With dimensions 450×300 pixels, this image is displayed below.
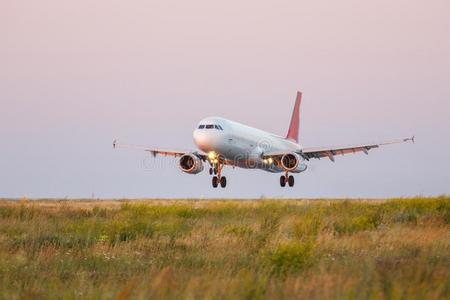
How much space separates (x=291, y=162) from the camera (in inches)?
2211

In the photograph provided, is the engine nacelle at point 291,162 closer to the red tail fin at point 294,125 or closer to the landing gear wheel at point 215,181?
the landing gear wheel at point 215,181

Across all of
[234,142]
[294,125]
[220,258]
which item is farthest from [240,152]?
[220,258]

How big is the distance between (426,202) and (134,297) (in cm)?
2710

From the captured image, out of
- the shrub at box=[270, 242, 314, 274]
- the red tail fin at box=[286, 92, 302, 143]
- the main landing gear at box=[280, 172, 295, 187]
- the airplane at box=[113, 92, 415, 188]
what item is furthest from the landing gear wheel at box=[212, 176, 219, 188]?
the shrub at box=[270, 242, 314, 274]

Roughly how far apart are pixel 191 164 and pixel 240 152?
414 cm

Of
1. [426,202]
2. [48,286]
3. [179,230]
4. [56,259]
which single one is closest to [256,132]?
[426,202]

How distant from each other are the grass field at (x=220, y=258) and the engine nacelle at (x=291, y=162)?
23924mm

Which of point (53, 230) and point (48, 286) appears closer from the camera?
point (48, 286)

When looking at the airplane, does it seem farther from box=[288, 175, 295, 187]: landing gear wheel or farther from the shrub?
the shrub

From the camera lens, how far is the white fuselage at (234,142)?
167 ft

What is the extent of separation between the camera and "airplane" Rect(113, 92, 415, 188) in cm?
5128

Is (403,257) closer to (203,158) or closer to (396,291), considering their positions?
(396,291)

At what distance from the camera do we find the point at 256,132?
187ft

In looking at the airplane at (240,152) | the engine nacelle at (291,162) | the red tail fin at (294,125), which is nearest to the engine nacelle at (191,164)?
the airplane at (240,152)
